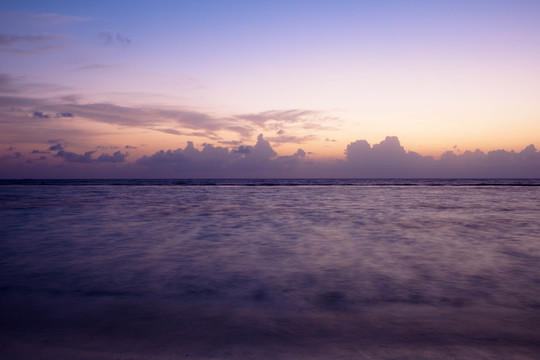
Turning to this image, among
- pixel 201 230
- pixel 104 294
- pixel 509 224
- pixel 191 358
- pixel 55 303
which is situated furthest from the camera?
pixel 509 224

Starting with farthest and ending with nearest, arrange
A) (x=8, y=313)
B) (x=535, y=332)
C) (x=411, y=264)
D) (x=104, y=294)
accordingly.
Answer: (x=411, y=264), (x=104, y=294), (x=8, y=313), (x=535, y=332)

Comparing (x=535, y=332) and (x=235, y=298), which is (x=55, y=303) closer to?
(x=235, y=298)

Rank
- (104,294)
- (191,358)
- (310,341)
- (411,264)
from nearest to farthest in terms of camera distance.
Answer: (191,358) < (310,341) < (104,294) < (411,264)

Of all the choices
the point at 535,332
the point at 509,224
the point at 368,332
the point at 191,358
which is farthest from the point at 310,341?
the point at 509,224

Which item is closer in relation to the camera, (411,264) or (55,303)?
(55,303)

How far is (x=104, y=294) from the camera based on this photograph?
4809mm

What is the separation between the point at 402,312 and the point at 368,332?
2.84 feet

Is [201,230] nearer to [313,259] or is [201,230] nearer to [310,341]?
[313,259]

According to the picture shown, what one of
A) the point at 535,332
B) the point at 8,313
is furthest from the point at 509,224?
the point at 8,313

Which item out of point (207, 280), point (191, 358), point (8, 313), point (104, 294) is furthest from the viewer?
point (207, 280)

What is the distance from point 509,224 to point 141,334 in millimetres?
14025

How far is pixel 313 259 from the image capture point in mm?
7102

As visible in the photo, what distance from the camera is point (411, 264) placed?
673 centimetres

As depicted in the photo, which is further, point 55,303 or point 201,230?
point 201,230
